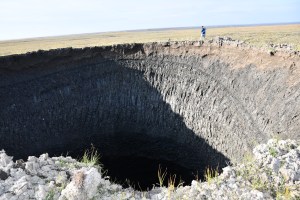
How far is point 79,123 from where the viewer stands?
18391 mm

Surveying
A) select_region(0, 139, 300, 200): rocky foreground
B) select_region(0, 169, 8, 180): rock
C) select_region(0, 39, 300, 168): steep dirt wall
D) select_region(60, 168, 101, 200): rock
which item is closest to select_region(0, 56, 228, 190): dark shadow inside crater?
select_region(0, 39, 300, 168): steep dirt wall

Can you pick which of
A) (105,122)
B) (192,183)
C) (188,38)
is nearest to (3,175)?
(192,183)

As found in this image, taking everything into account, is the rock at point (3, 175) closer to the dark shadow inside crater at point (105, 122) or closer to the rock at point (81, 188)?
the rock at point (81, 188)

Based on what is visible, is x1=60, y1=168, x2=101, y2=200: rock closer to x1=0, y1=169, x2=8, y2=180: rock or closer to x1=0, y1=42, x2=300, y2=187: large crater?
x1=0, y1=169, x2=8, y2=180: rock

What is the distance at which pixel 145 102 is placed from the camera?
19219 millimetres

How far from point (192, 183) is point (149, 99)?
11.7 m

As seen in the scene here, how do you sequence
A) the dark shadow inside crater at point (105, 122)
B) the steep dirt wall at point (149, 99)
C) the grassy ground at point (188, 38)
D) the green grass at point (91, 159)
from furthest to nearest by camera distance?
the grassy ground at point (188, 38)
the dark shadow inside crater at point (105, 122)
the steep dirt wall at point (149, 99)
the green grass at point (91, 159)

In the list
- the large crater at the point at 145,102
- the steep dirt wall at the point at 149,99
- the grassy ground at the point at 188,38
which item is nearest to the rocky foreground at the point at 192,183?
the steep dirt wall at the point at 149,99

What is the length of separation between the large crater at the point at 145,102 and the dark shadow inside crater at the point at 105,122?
0.05 meters

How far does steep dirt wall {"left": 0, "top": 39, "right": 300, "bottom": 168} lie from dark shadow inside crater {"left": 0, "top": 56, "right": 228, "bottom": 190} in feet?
0.17

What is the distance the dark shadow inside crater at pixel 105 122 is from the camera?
53.1 feet

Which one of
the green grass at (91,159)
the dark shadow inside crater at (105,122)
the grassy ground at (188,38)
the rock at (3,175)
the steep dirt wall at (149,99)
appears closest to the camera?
the rock at (3,175)

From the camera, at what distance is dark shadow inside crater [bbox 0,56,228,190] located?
16.2 metres

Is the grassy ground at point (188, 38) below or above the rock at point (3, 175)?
above
